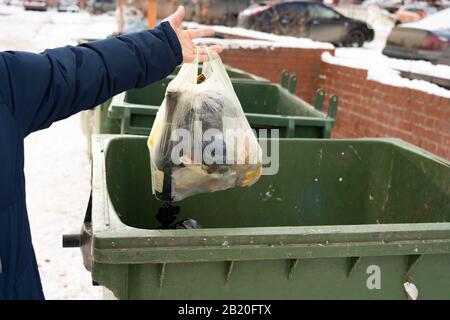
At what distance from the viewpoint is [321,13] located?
19438mm

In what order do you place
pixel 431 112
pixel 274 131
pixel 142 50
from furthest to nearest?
pixel 431 112 → pixel 274 131 → pixel 142 50

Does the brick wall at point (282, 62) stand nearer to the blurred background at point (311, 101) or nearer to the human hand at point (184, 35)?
the blurred background at point (311, 101)

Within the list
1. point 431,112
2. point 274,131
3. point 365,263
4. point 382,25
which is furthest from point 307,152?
point 382,25

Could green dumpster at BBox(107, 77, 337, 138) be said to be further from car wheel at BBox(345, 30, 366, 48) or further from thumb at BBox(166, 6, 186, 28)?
car wheel at BBox(345, 30, 366, 48)

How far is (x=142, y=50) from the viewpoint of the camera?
2.05m

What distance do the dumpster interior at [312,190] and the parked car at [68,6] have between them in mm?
42478

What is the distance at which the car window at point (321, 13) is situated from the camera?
754 inches

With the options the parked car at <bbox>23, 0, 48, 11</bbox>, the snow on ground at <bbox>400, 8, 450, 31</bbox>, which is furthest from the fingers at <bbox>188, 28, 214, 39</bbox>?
the parked car at <bbox>23, 0, 48, 11</bbox>

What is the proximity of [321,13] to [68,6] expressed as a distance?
3001 cm

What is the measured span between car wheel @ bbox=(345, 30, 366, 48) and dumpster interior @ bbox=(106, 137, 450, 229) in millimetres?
18088

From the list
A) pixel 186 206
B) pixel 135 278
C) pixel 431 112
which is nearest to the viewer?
pixel 135 278

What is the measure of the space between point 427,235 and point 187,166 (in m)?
0.93

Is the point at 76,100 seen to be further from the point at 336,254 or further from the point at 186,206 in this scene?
the point at 186,206

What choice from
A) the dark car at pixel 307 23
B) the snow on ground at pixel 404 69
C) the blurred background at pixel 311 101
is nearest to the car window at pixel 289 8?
the dark car at pixel 307 23
